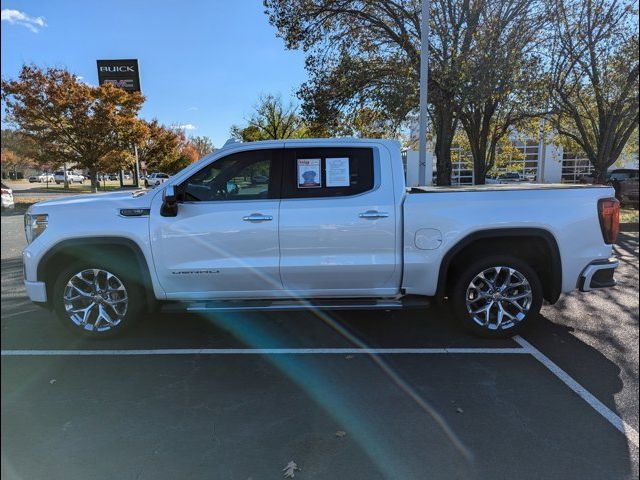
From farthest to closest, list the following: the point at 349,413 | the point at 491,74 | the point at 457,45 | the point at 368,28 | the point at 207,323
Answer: the point at 368,28 < the point at 457,45 < the point at 491,74 < the point at 207,323 < the point at 349,413

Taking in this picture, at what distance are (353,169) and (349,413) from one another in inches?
90.5

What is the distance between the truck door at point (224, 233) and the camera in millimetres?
4379

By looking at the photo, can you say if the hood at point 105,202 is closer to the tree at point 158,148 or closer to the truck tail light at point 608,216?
the truck tail light at point 608,216

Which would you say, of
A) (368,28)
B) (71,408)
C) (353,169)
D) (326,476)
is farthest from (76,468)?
(368,28)

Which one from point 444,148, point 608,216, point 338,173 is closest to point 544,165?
point 444,148

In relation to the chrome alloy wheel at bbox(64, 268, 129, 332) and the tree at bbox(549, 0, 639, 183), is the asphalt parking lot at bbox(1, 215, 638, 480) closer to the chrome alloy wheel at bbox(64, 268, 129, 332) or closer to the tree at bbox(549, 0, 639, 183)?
the chrome alloy wheel at bbox(64, 268, 129, 332)

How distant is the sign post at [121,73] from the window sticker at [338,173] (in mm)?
27637

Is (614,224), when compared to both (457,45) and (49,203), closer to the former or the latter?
(49,203)

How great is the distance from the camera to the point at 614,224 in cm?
444

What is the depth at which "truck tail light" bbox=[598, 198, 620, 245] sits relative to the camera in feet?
14.4

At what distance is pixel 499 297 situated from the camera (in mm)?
4512

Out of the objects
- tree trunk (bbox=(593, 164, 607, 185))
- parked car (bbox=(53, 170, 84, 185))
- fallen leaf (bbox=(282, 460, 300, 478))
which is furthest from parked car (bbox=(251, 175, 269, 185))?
parked car (bbox=(53, 170, 84, 185))

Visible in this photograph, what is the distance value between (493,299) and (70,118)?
23.2m

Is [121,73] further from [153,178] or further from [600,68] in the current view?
[600,68]
